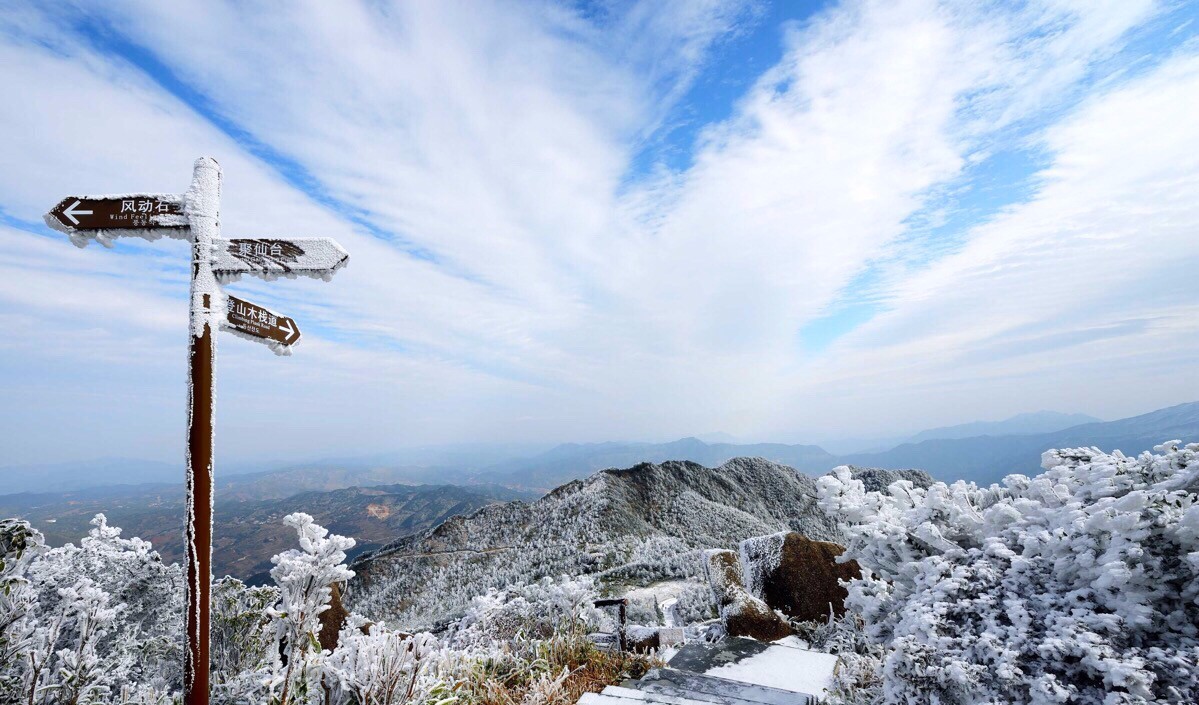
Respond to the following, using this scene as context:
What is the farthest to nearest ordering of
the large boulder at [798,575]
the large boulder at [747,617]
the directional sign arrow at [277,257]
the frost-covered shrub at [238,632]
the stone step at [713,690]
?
the large boulder at [798,575] < the large boulder at [747,617] < the frost-covered shrub at [238,632] < the stone step at [713,690] < the directional sign arrow at [277,257]

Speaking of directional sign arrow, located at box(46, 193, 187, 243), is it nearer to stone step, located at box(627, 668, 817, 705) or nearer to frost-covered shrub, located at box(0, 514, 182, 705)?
frost-covered shrub, located at box(0, 514, 182, 705)

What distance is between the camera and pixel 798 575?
21.0 ft

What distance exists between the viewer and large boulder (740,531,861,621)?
6.22m

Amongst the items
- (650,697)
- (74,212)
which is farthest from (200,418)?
(650,697)

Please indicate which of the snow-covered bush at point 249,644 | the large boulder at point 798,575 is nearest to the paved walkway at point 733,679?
the snow-covered bush at point 249,644

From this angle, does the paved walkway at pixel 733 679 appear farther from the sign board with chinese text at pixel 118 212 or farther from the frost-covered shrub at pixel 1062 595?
the sign board with chinese text at pixel 118 212

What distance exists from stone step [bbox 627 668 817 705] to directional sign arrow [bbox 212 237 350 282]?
12.7ft

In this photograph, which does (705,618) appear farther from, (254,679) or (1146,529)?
(1146,529)

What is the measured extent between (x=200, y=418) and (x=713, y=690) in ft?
13.0

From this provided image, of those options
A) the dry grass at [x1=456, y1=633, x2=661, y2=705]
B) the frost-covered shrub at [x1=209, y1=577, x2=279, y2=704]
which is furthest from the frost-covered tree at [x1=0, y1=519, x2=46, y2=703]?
the dry grass at [x1=456, y1=633, x2=661, y2=705]

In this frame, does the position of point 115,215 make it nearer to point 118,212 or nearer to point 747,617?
point 118,212

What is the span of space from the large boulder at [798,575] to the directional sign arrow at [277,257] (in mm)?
6034

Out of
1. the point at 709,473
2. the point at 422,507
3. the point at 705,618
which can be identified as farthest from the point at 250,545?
the point at 705,618

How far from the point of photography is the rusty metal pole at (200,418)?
2963mm
